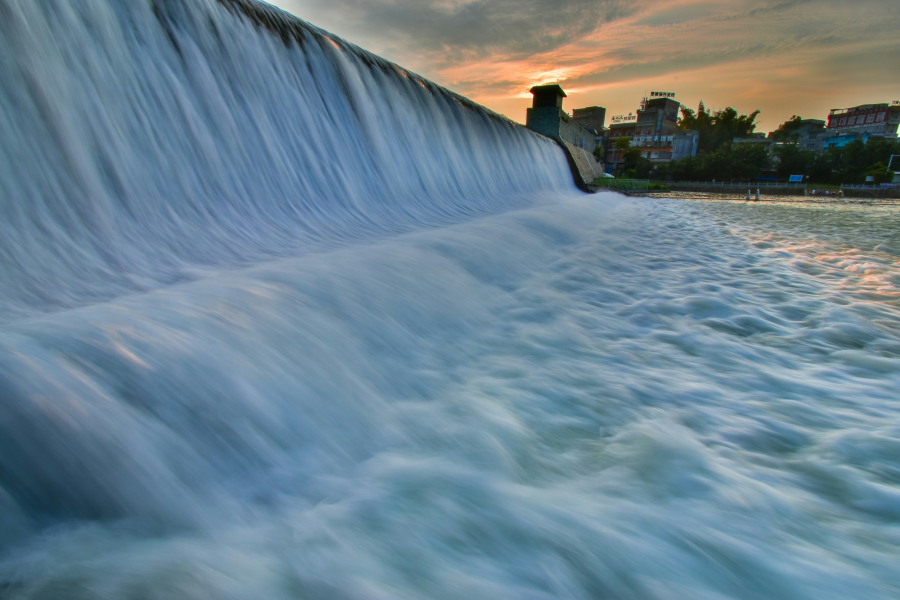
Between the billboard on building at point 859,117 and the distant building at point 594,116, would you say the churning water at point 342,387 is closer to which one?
the distant building at point 594,116

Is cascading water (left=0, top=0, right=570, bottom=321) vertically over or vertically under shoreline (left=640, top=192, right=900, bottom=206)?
over

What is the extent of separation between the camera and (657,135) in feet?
260

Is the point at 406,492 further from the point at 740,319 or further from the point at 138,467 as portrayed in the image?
the point at 740,319

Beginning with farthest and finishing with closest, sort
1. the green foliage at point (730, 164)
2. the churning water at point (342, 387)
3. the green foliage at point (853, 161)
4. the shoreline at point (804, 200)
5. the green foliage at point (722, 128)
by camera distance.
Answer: the green foliage at point (722, 128) < the green foliage at point (730, 164) < the green foliage at point (853, 161) < the shoreline at point (804, 200) < the churning water at point (342, 387)

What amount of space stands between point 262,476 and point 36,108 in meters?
2.55

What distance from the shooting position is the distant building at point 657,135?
236 ft

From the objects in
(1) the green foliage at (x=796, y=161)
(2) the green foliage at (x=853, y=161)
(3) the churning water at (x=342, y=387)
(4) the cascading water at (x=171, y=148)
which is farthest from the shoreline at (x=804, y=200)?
(2) the green foliage at (x=853, y=161)

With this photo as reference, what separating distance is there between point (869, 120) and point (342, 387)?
119948 millimetres

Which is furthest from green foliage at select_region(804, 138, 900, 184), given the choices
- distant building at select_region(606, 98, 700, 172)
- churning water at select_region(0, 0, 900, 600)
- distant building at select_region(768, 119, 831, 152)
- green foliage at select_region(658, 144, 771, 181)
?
churning water at select_region(0, 0, 900, 600)

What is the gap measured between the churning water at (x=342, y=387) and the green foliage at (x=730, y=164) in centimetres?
5060

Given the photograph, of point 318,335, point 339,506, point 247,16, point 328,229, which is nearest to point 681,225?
point 328,229

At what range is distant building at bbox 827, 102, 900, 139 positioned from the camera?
80.1 m

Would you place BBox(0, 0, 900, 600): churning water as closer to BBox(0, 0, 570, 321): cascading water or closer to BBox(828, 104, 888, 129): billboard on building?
BBox(0, 0, 570, 321): cascading water

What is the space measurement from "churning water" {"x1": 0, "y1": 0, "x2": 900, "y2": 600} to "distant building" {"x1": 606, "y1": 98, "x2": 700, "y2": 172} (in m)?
70.3
